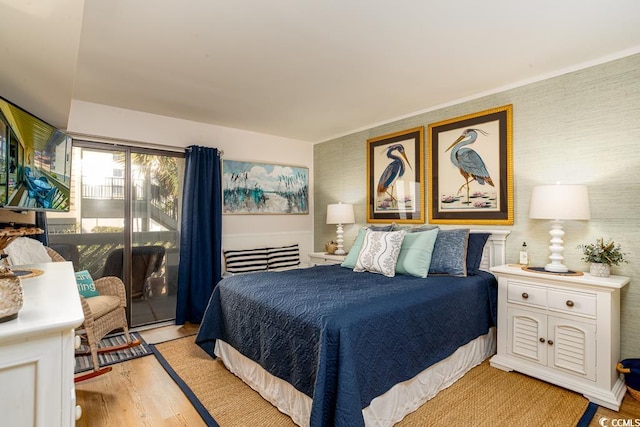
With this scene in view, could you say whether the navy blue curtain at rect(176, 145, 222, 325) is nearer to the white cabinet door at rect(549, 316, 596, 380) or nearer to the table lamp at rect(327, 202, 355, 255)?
the table lamp at rect(327, 202, 355, 255)

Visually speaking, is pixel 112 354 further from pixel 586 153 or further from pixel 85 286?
pixel 586 153

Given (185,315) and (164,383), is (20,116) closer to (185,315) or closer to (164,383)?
(164,383)

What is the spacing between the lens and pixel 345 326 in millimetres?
1679

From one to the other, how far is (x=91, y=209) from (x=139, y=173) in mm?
603

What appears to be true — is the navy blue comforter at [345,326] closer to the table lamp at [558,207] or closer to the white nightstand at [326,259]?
the table lamp at [558,207]

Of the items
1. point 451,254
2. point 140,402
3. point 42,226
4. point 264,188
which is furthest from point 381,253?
point 42,226

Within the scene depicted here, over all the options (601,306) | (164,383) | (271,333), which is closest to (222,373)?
(164,383)

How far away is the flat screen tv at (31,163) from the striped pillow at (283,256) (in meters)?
2.42

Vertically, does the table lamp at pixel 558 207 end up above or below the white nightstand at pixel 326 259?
above

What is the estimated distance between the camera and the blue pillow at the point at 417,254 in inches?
109

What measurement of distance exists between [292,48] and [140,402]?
2.62m

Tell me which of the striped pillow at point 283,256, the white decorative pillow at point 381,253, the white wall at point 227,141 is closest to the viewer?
the white decorative pillow at point 381,253

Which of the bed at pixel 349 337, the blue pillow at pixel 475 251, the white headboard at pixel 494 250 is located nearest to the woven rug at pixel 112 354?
the bed at pixel 349 337

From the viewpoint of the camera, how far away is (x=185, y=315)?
3.74 meters
